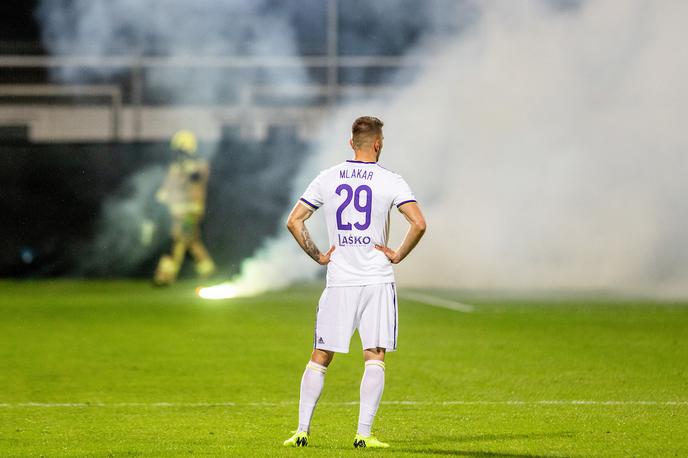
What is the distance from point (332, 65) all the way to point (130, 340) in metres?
12.4

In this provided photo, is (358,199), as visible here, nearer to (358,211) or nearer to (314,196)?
(358,211)

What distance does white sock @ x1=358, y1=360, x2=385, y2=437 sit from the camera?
669 centimetres

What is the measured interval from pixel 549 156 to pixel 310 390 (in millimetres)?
16875

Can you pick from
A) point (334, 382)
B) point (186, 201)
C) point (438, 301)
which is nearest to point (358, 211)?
point (334, 382)

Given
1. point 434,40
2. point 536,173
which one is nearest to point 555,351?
point 536,173

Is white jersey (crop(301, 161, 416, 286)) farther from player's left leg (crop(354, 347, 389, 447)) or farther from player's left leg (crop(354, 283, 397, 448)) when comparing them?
player's left leg (crop(354, 347, 389, 447))

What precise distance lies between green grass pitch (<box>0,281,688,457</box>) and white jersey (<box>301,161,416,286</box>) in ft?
3.00

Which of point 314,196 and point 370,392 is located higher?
point 314,196

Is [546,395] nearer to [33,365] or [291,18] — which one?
[33,365]

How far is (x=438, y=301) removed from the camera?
1820cm

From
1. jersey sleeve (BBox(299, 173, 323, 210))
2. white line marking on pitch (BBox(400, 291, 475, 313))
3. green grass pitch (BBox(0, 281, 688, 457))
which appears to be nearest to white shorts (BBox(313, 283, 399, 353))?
jersey sleeve (BBox(299, 173, 323, 210))

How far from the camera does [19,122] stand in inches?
1224

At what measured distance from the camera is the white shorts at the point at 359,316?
671 cm

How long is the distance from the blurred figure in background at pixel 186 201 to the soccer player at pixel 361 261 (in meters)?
14.6
